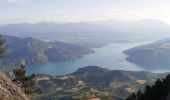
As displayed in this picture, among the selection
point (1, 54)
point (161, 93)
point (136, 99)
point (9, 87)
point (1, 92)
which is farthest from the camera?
point (136, 99)

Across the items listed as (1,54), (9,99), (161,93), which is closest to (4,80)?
(9,99)

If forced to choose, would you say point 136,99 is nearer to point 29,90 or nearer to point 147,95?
point 147,95

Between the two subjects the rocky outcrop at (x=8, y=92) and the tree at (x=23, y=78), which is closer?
the rocky outcrop at (x=8, y=92)

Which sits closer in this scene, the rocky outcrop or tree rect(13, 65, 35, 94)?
the rocky outcrop

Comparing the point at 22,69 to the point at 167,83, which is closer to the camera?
the point at 22,69

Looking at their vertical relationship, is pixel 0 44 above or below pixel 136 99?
above

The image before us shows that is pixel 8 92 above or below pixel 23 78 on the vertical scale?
above

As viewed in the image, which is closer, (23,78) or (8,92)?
(8,92)

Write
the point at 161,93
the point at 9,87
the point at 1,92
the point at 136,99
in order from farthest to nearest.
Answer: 1. the point at 136,99
2. the point at 161,93
3. the point at 9,87
4. the point at 1,92
